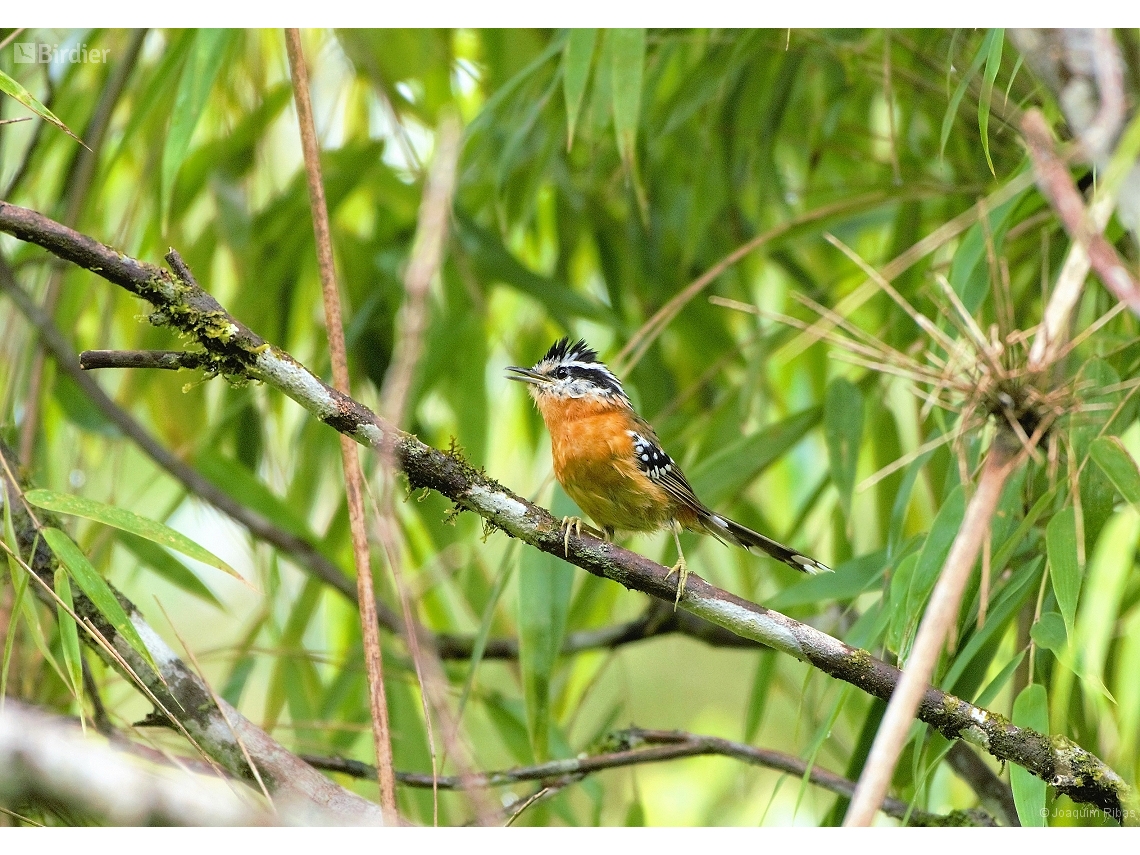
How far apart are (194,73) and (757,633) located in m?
1.91

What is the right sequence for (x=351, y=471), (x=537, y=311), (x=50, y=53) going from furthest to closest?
(x=537, y=311) → (x=50, y=53) → (x=351, y=471)

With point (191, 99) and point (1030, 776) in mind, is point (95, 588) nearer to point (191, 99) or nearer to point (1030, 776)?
point (191, 99)

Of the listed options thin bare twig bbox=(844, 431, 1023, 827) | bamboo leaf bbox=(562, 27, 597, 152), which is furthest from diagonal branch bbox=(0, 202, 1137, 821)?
bamboo leaf bbox=(562, 27, 597, 152)

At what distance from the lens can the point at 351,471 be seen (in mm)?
2064

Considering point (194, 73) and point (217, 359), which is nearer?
point (217, 359)

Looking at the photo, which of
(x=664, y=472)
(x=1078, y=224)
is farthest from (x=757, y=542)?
(x=1078, y=224)

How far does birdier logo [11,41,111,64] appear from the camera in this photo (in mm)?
2982

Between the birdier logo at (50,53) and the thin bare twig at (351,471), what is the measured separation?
116 cm

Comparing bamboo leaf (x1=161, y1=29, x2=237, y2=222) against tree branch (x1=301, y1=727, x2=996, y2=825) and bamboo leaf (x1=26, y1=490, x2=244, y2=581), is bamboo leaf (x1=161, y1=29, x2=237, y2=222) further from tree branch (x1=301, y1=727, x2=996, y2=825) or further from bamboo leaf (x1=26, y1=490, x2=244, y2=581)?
tree branch (x1=301, y1=727, x2=996, y2=825)

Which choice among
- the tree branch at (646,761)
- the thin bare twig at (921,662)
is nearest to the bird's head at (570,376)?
the tree branch at (646,761)

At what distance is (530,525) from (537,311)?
227 cm

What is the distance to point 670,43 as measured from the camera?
3.08 m
